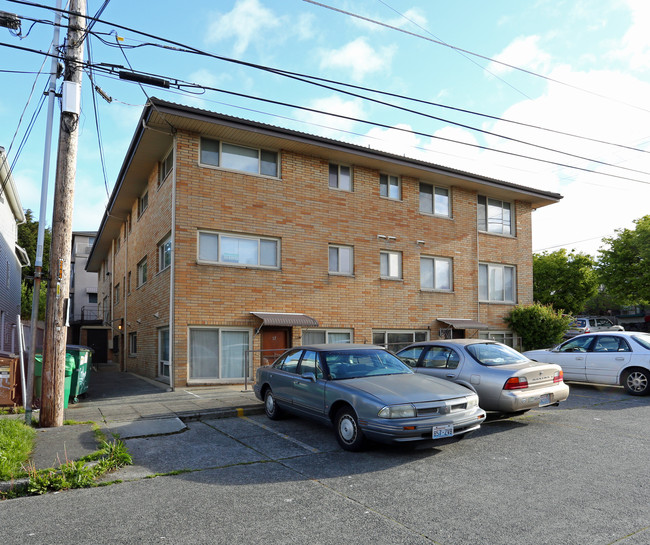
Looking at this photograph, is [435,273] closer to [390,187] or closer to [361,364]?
[390,187]

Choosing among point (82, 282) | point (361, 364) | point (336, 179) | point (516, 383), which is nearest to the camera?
point (361, 364)

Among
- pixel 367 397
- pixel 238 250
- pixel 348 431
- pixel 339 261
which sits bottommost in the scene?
pixel 348 431

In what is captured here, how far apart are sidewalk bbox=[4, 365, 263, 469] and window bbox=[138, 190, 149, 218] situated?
7236 millimetres

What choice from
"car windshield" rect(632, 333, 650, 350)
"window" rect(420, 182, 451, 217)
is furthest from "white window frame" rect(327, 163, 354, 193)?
"car windshield" rect(632, 333, 650, 350)

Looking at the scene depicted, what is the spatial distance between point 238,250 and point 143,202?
278 inches

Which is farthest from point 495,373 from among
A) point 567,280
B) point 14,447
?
point 567,280

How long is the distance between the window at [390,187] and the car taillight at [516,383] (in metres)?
10.6

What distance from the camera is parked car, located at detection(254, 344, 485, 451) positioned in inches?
251

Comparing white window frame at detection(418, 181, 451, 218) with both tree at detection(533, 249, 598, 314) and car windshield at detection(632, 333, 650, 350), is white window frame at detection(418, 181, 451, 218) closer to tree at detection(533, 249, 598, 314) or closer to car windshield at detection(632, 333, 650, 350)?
car windshield at detection(632, 333, 650, 350)

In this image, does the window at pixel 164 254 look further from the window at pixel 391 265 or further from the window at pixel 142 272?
the window at pixel 391 265

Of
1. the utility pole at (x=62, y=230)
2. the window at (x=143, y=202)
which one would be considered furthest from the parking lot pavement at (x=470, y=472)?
the window at (x=143, y=202)

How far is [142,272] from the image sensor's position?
63.0 feet

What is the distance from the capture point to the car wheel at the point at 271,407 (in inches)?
348

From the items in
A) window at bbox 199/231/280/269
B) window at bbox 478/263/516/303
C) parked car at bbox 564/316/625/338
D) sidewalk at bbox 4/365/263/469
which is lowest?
sidewalk at bbox 4/365/263/469
